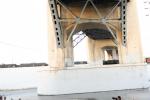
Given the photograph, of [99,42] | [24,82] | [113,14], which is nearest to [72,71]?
[113,14]

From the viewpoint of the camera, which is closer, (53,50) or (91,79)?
(91,79)

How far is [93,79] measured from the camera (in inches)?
1740

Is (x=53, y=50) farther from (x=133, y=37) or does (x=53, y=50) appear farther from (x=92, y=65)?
(x=133, y=37)

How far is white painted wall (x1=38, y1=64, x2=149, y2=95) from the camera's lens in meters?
43.7

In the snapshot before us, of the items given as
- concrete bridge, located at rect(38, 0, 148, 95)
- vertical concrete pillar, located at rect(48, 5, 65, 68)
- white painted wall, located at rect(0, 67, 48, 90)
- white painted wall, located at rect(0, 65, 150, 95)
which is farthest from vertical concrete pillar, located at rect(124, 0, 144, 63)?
white painted wall, located at rect(0, 67, 48, 90)

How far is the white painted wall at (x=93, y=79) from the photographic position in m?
43.7

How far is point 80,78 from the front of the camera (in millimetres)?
43594

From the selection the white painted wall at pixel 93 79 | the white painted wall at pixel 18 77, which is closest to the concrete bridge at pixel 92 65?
the white painted wall at pixel 93 79

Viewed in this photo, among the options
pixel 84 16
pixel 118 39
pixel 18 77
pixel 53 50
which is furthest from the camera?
pixel 18 77

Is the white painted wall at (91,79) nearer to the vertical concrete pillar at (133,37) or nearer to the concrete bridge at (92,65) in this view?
the concrete bridge at (92,65)

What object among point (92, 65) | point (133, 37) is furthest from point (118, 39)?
point (92, 65)

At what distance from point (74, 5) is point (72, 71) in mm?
12002

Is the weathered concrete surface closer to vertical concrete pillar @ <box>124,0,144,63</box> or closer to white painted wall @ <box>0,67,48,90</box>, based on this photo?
vertical concrete pillar @ <box>124,0,144,63</box>

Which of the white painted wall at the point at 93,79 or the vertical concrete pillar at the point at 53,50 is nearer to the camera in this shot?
the white painted wall at the point at 93,79
